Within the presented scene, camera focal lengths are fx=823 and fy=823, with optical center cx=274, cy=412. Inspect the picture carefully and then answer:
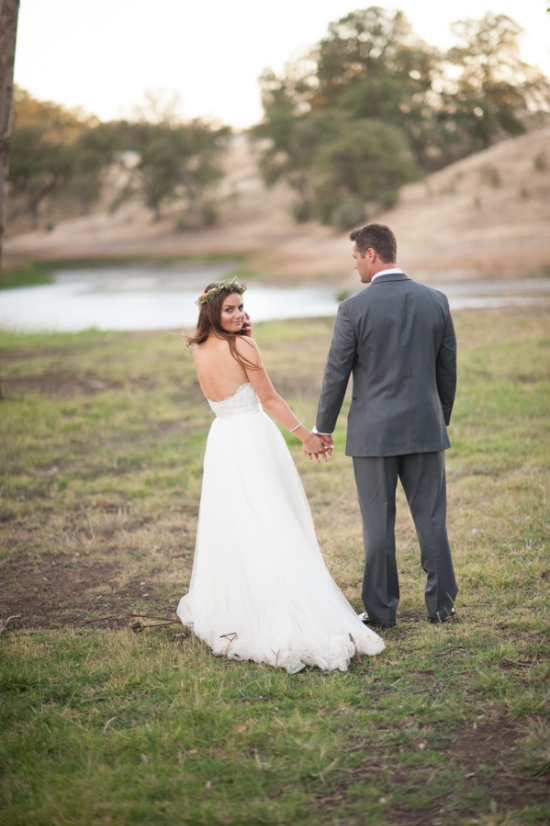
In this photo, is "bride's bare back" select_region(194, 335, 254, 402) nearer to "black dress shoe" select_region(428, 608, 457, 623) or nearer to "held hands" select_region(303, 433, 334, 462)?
"held hands" select_region(303, 433, 334, 462)

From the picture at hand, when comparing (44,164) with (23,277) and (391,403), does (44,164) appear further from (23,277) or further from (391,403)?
(391,403)

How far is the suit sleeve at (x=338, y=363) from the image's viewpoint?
16.0 feet

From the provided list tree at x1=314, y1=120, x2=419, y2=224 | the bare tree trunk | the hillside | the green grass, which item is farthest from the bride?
tree at x1=314, y1=120, x2=419, y2=224

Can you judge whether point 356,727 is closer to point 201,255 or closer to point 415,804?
point 415,804

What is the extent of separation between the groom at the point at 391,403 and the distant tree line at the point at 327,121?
52990mm

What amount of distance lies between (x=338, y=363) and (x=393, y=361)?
327 mm

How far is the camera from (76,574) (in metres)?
6.55

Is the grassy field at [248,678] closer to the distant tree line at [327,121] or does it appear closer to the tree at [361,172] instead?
the tree at [361,172]

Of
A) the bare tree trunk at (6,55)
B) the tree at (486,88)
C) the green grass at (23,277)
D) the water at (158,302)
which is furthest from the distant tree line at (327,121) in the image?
the bare tree trunk at (6,55)

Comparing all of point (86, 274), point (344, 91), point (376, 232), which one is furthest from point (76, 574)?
point (344, 91)

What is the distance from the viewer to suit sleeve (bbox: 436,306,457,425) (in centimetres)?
502

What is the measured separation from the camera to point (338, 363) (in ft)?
16.2

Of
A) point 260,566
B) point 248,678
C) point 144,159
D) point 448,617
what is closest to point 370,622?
point 448,617

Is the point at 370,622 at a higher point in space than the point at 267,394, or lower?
lower
